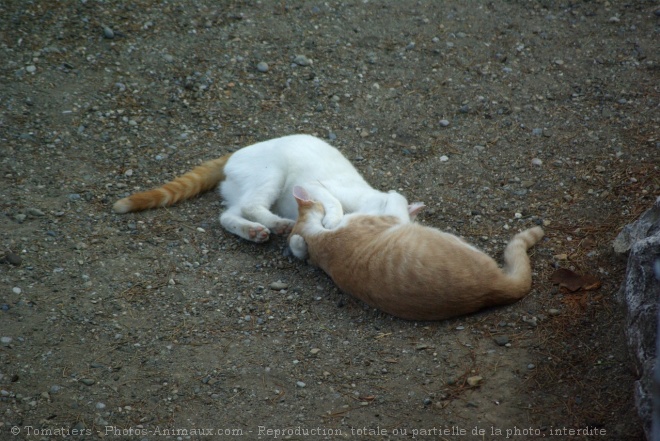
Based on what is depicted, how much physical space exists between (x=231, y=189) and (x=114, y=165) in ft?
3.40

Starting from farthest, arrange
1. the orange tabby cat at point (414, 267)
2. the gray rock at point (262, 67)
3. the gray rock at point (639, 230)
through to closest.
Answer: the gray rock at point (262, 67)
the orange tabby cat at point (414, 267)
the gray rock at point (639, 230)

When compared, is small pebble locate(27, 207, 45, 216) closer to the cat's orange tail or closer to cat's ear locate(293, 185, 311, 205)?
the cat's orange tail

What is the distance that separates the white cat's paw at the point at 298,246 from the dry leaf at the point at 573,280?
154cm

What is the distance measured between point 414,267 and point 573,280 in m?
0.98

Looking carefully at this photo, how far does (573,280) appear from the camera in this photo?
13.0ft

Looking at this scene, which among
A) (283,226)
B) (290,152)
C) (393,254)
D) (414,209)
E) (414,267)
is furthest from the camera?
(290,152)

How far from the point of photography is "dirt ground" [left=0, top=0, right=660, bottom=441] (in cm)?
343

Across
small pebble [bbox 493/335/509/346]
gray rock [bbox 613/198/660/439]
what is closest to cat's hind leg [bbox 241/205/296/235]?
small pebble [bbox 493/335/509/346]

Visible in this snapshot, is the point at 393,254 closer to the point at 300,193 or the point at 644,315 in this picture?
the point at 300,193

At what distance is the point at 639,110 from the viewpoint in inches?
212

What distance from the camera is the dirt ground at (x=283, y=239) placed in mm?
3426

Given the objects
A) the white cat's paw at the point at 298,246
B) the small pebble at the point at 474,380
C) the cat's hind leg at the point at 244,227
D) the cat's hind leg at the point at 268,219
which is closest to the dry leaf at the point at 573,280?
the small pebble at the point at 474,380

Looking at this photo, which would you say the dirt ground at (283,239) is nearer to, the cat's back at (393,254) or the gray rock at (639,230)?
the gray rock at (639,230)

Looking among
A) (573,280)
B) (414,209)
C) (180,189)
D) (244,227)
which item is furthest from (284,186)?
(573,280)
